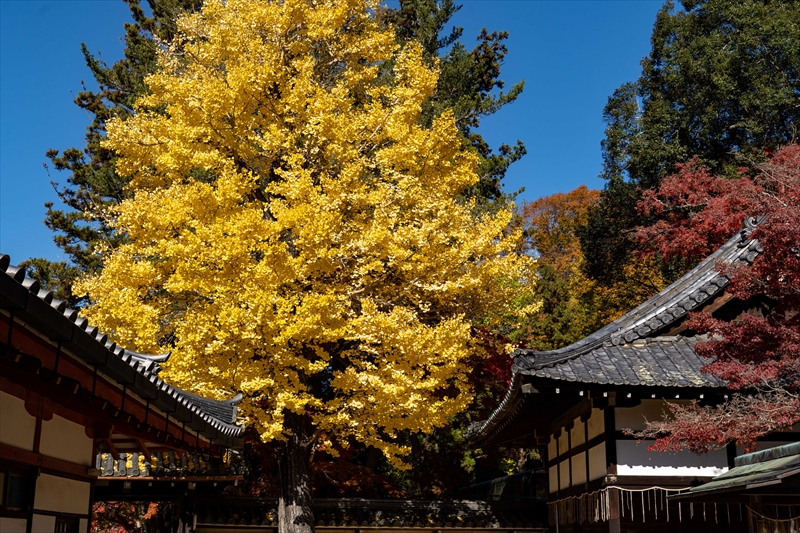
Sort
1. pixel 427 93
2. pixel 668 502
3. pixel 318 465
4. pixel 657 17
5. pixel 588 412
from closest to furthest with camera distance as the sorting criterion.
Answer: pixel 668 502 → pixel 588 412 → pixel 427 93 → pixel 318 465 → pixel 657 17

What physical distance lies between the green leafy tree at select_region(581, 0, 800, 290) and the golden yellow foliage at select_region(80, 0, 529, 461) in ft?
41.7

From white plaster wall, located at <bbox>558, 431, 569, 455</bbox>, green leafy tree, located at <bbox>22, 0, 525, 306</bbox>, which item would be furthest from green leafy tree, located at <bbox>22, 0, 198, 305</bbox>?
white plaster wall, located at <bbox>558, 431, 569, 455</bbox>

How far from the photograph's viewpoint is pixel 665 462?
435 inches

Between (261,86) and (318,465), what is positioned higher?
(261,86)

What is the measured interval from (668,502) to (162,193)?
32.8 ft

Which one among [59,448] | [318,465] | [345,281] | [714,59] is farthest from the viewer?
[714,59]

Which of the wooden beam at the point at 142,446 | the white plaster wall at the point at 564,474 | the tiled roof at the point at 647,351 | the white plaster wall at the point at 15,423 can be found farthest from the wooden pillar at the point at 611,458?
the white plaster wall at the point at 15,423

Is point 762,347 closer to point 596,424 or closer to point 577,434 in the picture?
point 596,424

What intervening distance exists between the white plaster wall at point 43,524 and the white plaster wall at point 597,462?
7561 millimetres

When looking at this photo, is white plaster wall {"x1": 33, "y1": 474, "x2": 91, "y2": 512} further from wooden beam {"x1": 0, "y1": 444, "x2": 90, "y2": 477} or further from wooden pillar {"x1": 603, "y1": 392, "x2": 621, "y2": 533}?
wooden pillar {"x1": 603, "y1": 392, "x2": 621, "y2": 533}

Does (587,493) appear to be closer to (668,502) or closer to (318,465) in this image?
(668,502)

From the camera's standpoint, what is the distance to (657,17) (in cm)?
2969

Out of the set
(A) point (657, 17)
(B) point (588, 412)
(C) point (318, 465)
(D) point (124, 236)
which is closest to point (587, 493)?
(B) point (588, 412)

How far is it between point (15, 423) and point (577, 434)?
9.84 m
